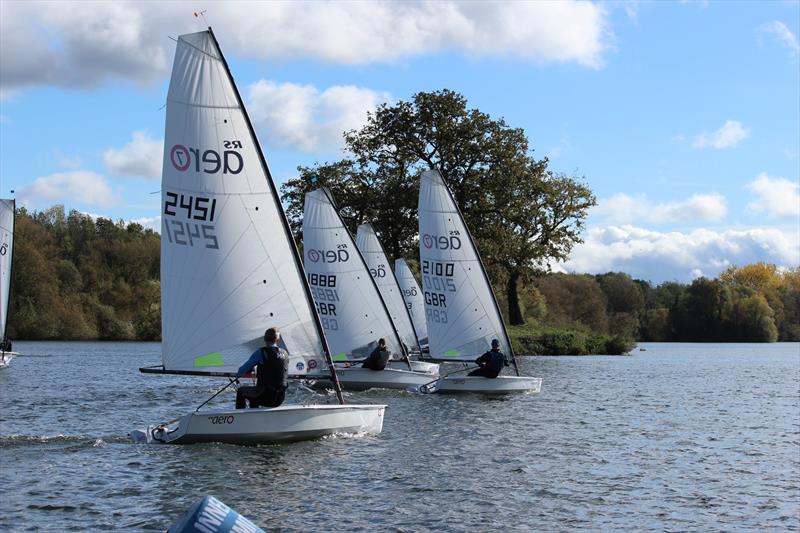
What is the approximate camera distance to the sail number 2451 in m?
18.4

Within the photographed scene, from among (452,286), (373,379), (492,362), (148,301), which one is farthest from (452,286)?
(148,301)

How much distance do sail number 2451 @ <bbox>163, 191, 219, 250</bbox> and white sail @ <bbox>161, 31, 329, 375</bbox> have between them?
0.06 feet

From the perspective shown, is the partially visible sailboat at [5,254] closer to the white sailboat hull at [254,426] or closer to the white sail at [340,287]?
the white sail at [340,287]

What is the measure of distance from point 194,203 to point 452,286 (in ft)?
48.2

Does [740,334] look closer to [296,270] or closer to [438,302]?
[438,302]

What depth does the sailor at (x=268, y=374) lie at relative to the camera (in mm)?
17172

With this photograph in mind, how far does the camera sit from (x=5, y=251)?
44.2 metres

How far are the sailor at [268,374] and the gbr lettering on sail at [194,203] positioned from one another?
244cm

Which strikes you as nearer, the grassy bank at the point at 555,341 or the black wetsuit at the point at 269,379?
the black wetsuit at the point at 269,379

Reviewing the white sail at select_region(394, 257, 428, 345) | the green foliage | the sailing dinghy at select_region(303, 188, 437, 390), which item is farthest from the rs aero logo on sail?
the green foliage

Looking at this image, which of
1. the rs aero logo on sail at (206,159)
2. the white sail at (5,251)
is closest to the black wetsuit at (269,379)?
the rs aero logo on sail at (206,159)

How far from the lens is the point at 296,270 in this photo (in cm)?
1894

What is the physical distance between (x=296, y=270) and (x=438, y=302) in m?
13.5

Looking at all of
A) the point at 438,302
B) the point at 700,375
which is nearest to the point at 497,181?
the point at 700,375
